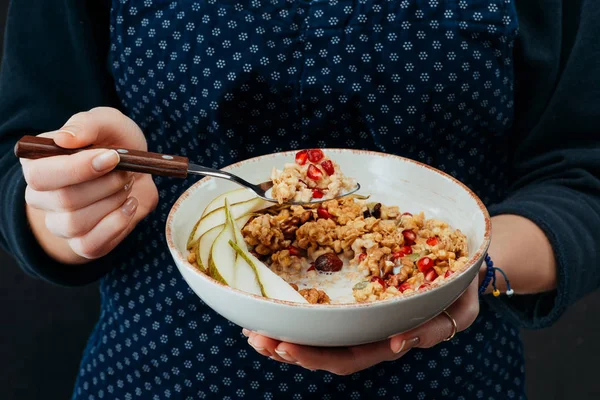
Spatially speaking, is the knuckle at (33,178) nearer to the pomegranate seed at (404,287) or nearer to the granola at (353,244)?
the granola at (353,244)

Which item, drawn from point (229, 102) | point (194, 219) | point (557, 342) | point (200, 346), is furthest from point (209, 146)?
point (557, 342)

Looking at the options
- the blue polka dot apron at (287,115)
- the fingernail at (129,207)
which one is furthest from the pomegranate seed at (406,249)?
the fingernail at (129,207)

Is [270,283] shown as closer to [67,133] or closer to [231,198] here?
[231,198]

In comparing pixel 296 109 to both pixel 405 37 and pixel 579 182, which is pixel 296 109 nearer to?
pixel 405 37

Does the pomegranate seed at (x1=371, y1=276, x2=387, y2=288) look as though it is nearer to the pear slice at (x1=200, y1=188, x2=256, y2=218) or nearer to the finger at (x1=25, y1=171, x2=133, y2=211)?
the pear slice at (x1=200, y1=188, x2=256, y2=218)

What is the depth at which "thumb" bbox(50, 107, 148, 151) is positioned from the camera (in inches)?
27.1

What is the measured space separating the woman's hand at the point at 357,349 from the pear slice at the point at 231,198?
17 cm

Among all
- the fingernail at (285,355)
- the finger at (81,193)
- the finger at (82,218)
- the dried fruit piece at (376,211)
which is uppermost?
the finger at (81,193)

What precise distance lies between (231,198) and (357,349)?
0.82ft

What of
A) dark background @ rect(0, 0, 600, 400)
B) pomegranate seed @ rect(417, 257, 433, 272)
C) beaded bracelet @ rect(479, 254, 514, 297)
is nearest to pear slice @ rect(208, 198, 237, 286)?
pomegranate seed @ rect(417, 257, 433, 272)

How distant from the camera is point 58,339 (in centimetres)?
158

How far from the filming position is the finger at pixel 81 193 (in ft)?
2.26

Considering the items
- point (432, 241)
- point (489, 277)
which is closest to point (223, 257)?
point (432, 241)

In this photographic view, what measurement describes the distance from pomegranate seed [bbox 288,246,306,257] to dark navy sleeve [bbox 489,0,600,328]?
343mm
